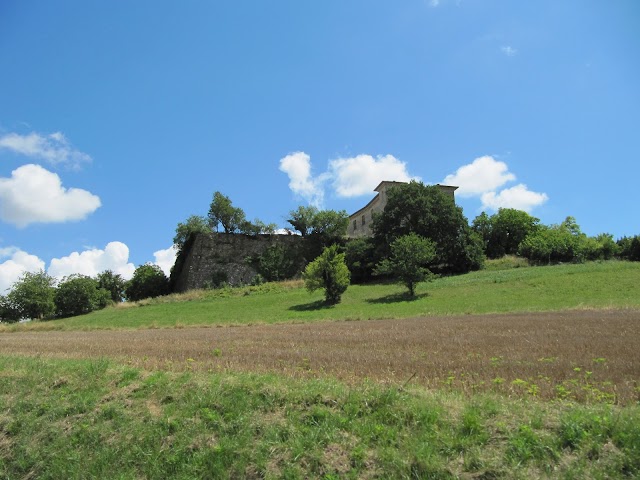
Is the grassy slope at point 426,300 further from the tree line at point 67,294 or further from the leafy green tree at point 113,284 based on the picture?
the leafy green tree at point 113,284

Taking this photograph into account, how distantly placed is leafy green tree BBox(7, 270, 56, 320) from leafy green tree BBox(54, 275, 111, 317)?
6.68 ft

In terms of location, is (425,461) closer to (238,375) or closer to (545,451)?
(545,451)

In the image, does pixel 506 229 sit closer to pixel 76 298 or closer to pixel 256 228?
pixel 256 228

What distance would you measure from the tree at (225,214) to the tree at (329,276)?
90.0ft

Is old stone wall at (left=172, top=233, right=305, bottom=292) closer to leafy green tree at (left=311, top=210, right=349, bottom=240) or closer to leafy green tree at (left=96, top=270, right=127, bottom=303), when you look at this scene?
leafy green tree at (left=311, top=210, right=349, bottom=240)

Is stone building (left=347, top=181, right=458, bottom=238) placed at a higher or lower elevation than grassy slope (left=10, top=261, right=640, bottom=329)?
higher

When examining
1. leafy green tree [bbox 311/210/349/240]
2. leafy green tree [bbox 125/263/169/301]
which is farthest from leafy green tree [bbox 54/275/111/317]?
leafy green tree [bbox 311/210/349/240]

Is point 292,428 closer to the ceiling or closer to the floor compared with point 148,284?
closer to the floor

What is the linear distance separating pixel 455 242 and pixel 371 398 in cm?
4665

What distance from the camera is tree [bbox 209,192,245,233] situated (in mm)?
62969

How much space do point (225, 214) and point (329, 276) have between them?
98.0 ft

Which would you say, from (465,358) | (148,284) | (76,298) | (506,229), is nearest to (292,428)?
(465,358)

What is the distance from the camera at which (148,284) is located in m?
65.6

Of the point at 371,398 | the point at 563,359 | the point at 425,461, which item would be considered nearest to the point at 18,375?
the point at 371,398
